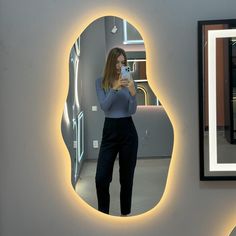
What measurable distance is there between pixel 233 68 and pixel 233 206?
1.83 ft

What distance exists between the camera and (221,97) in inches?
59.7

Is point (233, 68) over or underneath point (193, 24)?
underneath

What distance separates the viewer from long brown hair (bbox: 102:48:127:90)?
61.8 inches

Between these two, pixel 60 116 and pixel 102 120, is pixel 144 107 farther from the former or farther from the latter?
pixel 60 116

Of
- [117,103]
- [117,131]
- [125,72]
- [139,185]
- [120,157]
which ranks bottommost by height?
[139,185]

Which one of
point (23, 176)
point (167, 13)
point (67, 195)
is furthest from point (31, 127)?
point (167, 13)

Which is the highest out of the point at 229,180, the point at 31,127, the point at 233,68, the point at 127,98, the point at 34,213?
the point at 233,68

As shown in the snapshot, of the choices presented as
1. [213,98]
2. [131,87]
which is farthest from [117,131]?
[213,98]

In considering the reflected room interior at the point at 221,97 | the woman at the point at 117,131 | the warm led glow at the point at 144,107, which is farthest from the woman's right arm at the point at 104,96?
the reflected room interior at the point at 221,97

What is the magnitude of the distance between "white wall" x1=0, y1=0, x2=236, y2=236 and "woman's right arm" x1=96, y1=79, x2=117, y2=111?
0.46 ft

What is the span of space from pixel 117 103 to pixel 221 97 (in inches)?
16.4

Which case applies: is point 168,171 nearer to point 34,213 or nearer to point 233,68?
point 233,68

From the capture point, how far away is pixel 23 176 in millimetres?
1634

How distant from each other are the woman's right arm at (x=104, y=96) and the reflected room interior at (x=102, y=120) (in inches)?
0.8
